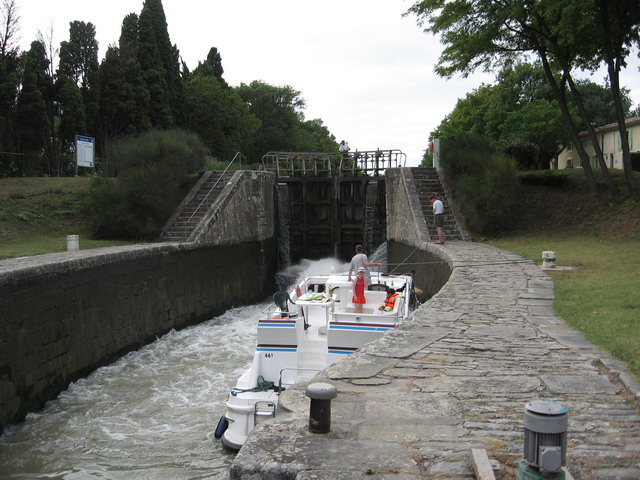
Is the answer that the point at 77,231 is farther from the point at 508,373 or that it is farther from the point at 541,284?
the point at 508,373

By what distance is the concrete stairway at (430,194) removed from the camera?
56.1 ft

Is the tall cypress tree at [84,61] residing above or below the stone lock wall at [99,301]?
above

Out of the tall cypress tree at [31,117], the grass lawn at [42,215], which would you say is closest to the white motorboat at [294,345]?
the grass lawn at [42,215]

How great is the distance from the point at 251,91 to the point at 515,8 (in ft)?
112

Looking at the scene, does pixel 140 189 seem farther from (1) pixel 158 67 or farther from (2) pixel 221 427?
(1) pixel 158 67

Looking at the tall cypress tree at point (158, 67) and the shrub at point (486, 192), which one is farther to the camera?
the tall cypress tree at point (158, 67)

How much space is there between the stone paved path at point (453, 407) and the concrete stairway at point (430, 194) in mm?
10603

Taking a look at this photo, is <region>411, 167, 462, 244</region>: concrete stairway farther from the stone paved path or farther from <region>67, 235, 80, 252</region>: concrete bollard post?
the stone paved path

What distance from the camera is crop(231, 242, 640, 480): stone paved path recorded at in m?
3.04

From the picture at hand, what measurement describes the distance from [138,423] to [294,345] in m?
2.66

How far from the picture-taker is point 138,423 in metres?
9.12

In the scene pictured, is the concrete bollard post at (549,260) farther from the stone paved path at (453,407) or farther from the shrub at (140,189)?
the shrub at (140,189)

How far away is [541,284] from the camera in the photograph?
9031 millimetres

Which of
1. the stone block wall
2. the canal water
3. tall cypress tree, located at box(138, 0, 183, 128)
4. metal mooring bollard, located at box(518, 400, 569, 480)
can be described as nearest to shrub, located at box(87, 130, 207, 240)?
the stone block wall
